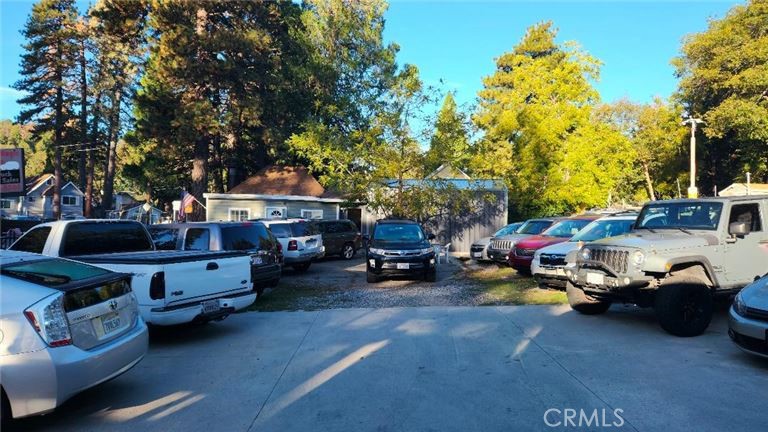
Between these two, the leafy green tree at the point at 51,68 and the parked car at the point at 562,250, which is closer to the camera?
the parked car at the point at 562,250

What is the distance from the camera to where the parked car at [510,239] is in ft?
52.2

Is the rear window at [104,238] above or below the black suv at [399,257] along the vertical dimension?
above

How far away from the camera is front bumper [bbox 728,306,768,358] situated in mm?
5621

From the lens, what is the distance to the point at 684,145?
39438mm

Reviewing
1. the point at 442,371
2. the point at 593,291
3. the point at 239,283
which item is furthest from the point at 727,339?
the point at 239,283

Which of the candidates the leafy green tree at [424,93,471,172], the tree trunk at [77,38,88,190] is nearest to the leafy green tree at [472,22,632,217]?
the leafy green tree at [424,93,471,172]

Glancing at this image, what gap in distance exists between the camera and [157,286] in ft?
A: 22.0

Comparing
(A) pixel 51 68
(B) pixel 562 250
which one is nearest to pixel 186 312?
(B) pixel 562 250

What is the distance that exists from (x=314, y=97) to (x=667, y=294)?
2713 centimetres

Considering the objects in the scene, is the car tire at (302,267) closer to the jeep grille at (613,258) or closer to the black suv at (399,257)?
the black suv at (399,257)

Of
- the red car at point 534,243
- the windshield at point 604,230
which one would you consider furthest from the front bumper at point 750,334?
the red car at point 534,243

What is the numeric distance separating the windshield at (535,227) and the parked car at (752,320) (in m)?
10.3

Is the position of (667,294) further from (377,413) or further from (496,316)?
(377,413)

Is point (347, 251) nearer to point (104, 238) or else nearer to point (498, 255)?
point (498, 255)
